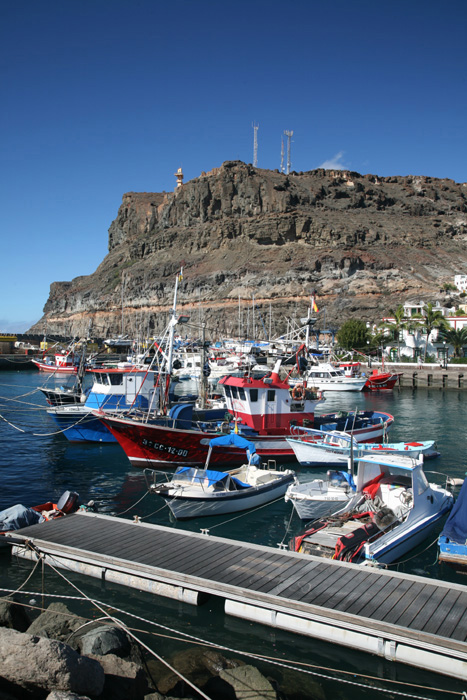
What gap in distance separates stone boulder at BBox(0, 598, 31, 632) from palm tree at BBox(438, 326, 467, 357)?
81.9m

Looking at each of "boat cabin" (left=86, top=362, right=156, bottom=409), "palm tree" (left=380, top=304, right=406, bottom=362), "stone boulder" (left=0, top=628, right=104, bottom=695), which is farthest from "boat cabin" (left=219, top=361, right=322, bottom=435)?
"palm tree" (left=380, top=304, right=406, bottom=362)

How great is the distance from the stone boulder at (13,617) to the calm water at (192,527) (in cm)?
142

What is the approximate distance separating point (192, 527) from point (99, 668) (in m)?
9.58

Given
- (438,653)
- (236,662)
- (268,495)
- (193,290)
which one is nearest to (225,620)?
(236,662)

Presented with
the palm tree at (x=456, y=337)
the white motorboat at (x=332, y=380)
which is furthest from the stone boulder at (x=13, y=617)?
the palm tree at (x=456, y=337)

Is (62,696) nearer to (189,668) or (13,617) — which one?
(189,668)

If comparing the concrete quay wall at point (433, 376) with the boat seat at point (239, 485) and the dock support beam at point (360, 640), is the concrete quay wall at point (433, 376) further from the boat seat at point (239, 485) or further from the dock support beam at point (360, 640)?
the dock support beam at point (360, 640)

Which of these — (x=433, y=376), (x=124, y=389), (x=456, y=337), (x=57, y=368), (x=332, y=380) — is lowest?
(x=332, y=380)

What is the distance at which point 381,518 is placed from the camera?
14750 mm

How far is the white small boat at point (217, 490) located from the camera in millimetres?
17734

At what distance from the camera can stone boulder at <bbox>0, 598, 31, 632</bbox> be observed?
33.0ft

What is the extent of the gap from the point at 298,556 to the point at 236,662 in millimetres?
3485

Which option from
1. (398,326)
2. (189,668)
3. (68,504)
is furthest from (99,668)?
(398,326)

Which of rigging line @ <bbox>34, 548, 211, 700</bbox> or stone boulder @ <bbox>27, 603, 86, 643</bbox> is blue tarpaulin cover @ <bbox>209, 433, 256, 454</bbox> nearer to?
rigging line @ <bbox>34, 548, 211, 700</bbox>
